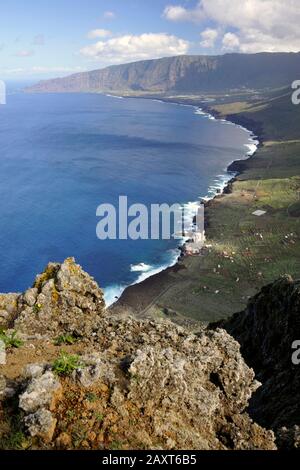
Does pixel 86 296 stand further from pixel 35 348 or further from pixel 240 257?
pixel 240 257

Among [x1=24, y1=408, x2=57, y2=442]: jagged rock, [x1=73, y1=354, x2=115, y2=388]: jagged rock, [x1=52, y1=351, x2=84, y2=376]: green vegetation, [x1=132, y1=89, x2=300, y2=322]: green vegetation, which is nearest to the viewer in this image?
[x1=24, y1=408, x2=57, y2=442]: jagged rock

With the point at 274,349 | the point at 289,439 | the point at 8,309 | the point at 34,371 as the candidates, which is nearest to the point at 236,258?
the point at 274,349

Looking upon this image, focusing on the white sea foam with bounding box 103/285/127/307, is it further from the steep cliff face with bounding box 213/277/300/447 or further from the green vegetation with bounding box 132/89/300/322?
the steep cliff face with bounding box 213/277/300/447

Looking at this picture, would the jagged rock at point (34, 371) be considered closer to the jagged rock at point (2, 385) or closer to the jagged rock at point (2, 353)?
the jagged rock at point (2, 385)

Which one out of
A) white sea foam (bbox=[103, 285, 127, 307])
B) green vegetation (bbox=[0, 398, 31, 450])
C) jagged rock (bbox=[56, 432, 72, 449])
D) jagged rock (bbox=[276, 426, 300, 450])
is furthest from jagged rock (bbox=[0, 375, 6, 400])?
white sea foam (bbox=[103, 285, 127, 307])

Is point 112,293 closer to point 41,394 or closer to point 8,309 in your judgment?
point 8,309

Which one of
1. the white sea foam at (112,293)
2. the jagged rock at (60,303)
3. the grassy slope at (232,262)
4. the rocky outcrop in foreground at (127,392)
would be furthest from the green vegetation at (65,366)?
the white sea foam at (112,293)
